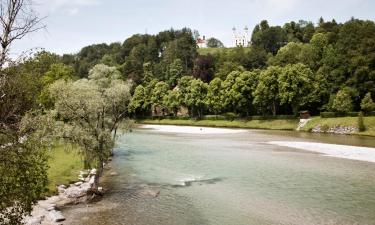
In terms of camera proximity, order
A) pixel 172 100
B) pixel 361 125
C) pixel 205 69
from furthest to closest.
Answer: pixel 205 69
pixel 172 100
pixel 361 125

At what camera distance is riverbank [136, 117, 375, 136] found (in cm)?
8212

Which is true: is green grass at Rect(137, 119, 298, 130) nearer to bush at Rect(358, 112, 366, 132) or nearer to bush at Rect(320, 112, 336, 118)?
bush at Rect(320, 112, 336, 118)

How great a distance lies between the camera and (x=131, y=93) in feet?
431

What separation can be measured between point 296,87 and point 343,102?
14872 millimetres

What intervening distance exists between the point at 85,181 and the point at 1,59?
2960 cm

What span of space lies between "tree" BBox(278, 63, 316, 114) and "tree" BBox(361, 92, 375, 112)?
15.3 metres

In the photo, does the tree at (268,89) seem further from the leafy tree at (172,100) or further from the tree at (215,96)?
the leafy tree at (172,100)

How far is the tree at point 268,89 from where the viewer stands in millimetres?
107812

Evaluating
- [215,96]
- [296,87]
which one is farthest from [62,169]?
[215,96]

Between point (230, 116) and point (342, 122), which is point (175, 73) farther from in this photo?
point (342, 122)

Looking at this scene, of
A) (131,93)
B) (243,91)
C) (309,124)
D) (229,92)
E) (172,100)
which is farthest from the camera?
(172,100)

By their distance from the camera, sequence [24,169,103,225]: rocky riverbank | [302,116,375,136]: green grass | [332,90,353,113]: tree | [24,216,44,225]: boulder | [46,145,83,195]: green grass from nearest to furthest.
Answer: [24,216,44,225]: boulder → [24,169,103,225]: rocky riverbank → [46,145,83,195]: green grass → [302,116,375,136]: green grass → [332,90,353,113]: tree

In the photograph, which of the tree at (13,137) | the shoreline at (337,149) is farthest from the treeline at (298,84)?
the tree at (13,137)

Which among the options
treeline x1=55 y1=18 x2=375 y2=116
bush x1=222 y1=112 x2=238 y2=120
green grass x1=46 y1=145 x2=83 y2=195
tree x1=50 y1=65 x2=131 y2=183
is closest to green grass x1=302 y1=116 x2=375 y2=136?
treeline x1=55 y1=18 x2=375 y2=116
